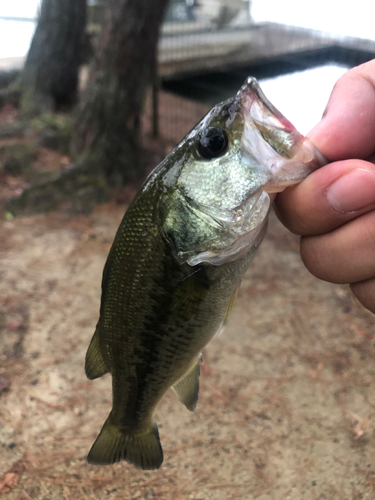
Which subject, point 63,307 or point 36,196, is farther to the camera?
point 36,196

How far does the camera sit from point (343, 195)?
4.03 ft

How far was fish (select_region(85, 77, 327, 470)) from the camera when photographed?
1146 mm

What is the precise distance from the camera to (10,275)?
371 cm

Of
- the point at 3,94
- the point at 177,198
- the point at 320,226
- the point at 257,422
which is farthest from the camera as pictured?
the point at 3,94

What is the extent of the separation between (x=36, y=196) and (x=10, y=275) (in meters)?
1.28

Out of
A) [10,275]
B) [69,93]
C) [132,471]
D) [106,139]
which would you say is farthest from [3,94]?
[132,471]

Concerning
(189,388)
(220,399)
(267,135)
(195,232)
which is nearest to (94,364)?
(189,388)

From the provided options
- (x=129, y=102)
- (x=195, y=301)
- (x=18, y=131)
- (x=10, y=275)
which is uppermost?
(x=195, y=301)

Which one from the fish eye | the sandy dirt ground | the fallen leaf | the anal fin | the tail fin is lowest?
the fallen leaf

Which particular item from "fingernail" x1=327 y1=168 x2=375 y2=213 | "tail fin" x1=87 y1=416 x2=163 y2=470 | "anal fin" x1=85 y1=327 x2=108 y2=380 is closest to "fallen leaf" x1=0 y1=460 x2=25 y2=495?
"tail fin" x1=87 y1=416 x2=163 y2=470

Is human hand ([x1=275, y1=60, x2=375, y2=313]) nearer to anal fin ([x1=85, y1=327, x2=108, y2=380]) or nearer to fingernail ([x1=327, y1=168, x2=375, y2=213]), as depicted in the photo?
fingernail ([x1=327, y1=168, x2=375, y2=213])

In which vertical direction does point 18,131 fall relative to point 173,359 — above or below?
below

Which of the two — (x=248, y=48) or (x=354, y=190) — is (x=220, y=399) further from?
(x=248, y=48)

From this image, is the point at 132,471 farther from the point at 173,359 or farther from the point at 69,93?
the point at 69,93
